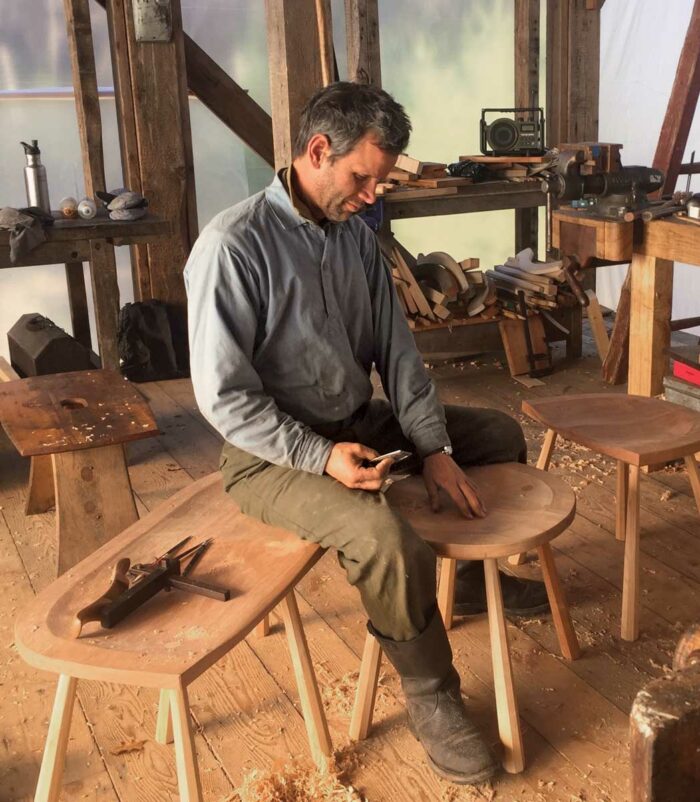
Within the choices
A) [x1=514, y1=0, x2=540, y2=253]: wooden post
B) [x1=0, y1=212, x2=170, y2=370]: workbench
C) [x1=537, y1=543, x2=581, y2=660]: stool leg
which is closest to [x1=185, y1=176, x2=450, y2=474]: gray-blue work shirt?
[x1=537, y1=543, x2=581, y2=660]: stool leg

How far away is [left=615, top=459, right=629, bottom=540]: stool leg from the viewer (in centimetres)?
303

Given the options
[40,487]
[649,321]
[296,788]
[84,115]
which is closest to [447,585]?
[296,788]

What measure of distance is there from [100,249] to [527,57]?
3.31m

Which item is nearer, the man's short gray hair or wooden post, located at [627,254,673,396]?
the man's short gray hair

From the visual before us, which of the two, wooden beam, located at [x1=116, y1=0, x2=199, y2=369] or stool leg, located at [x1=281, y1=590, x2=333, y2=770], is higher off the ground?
wooden beam, located at [x1=116, y1=0, x2=199, y2=369]

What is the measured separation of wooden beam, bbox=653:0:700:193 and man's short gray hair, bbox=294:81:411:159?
3.03 meters

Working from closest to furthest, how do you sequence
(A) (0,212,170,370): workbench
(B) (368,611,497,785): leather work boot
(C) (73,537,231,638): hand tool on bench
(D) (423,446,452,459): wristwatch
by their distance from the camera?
(C) (73,537,231,638): hand tool on bench → (B) (368,611,497,785): leather work boot → (D) (423,446,452,459): wristwatch → (A) (0,212,170,370): workbench

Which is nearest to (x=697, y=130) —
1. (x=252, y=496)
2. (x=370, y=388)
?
(x=370, y=388)

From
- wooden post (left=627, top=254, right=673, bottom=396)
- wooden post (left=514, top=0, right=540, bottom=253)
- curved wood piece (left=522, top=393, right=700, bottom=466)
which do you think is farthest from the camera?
wooden post (left=514, top=0, right=540, bottom=253)

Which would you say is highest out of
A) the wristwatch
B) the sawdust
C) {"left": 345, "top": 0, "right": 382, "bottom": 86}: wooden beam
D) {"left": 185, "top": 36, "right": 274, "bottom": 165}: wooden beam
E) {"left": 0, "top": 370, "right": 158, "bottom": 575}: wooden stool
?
{"left": 345, "top": 0, "right": 382, "bottom": 86}: wooden beam

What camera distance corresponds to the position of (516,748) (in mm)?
2158

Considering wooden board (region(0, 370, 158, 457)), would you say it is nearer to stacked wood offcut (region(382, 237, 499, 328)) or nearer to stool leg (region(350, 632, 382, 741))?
stool leg (region(350, 632, 382, 741))

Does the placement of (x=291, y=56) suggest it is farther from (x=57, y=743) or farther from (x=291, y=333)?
(x=57, y=743)

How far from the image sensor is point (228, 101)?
5.63m
